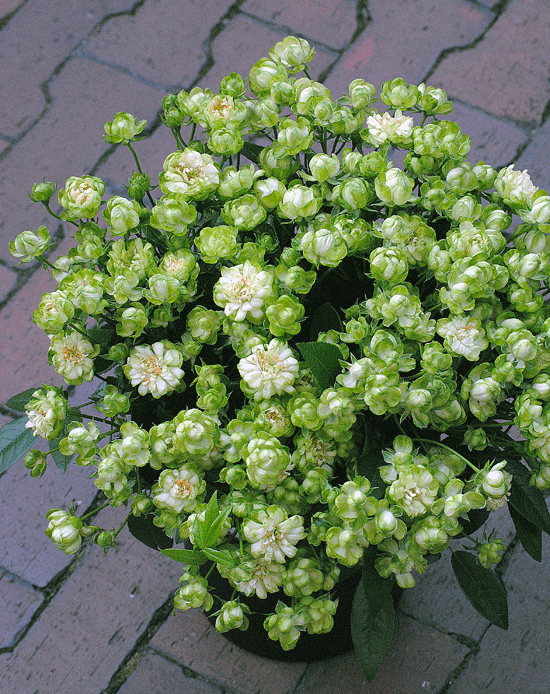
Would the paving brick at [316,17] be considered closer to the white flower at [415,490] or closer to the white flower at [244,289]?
the white flower at [244,289]

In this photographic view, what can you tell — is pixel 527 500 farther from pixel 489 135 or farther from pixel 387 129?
pixel 489 135

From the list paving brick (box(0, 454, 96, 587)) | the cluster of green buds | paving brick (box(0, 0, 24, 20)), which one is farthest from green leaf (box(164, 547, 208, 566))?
paving brick (box(0, 0, 24, 20))

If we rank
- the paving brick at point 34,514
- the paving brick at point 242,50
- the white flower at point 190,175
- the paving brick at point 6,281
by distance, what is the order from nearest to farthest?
the white flower at point 190,175 < the paving brick at point 34,514 < the paving brick at point 6,281 < the paving brick at point 242,50

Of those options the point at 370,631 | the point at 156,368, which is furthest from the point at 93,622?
the point at 156,368

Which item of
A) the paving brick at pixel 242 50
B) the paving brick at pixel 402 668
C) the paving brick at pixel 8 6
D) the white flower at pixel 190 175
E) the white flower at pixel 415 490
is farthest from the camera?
the paving brick at pixel 8 6

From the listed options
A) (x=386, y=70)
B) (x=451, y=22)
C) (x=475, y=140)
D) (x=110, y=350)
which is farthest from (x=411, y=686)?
(x=451, y=22)

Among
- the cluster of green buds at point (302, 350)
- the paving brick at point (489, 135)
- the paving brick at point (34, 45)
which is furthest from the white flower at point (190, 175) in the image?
the paving brick at point (34, 45)

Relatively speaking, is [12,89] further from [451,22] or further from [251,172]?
[251,172]

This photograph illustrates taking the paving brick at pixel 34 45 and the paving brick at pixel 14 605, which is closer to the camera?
the paving brick at pixel 14 605
